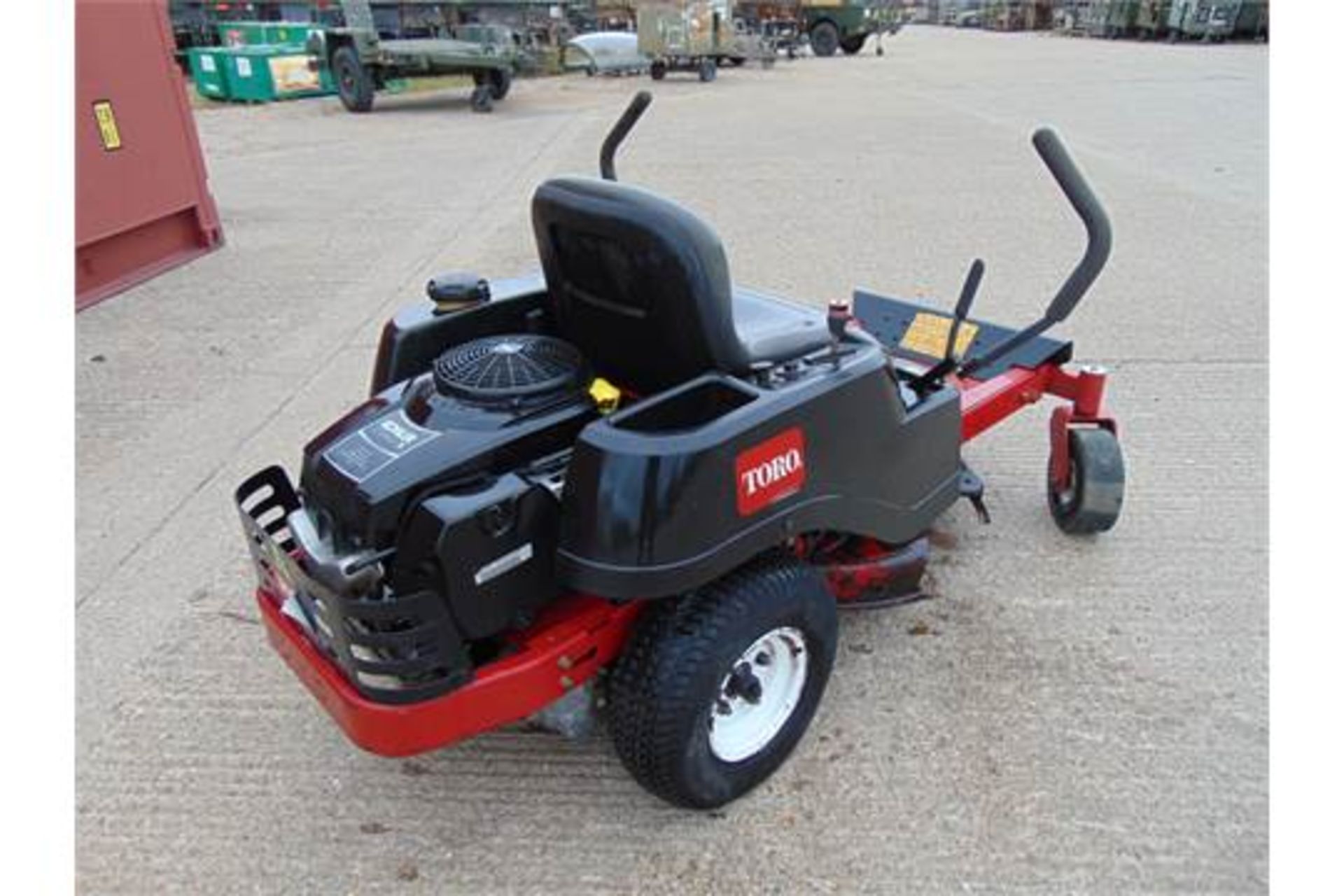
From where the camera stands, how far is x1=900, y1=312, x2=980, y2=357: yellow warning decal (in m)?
2.93

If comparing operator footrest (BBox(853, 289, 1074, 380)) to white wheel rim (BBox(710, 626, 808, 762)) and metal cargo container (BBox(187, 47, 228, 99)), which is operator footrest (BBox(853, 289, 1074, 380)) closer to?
white wheel rim (BBox(710, 626, 808, 762))

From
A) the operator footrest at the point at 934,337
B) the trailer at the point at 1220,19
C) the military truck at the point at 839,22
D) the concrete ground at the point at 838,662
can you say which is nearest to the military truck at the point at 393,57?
the concrete ground at the point at 838,662

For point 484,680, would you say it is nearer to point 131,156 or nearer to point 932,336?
point 932,336

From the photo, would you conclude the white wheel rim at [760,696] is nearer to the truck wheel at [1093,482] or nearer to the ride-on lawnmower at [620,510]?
the ride-on lawnmower at [620,510]

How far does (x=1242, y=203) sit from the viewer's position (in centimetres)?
677

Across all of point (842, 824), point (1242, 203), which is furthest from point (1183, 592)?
point (1242, 203)

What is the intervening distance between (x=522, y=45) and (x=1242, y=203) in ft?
42.8

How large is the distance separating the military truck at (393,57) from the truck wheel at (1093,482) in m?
13.0

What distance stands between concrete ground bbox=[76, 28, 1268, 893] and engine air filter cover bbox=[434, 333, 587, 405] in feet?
2.78

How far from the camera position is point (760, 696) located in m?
1.94

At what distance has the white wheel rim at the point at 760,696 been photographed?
1880 mm

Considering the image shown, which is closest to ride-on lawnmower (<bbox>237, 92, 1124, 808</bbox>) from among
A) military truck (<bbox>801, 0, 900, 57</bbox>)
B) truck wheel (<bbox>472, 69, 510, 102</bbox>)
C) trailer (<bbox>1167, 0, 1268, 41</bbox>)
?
truck wheel (<bbox>472, 69, 510, 102</bbox>)

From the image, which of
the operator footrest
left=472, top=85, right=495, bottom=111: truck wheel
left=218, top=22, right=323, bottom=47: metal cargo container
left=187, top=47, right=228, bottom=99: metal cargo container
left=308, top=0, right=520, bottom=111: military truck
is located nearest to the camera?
the operator footrest

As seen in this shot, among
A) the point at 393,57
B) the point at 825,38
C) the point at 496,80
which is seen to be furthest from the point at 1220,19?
the point at 393,57
